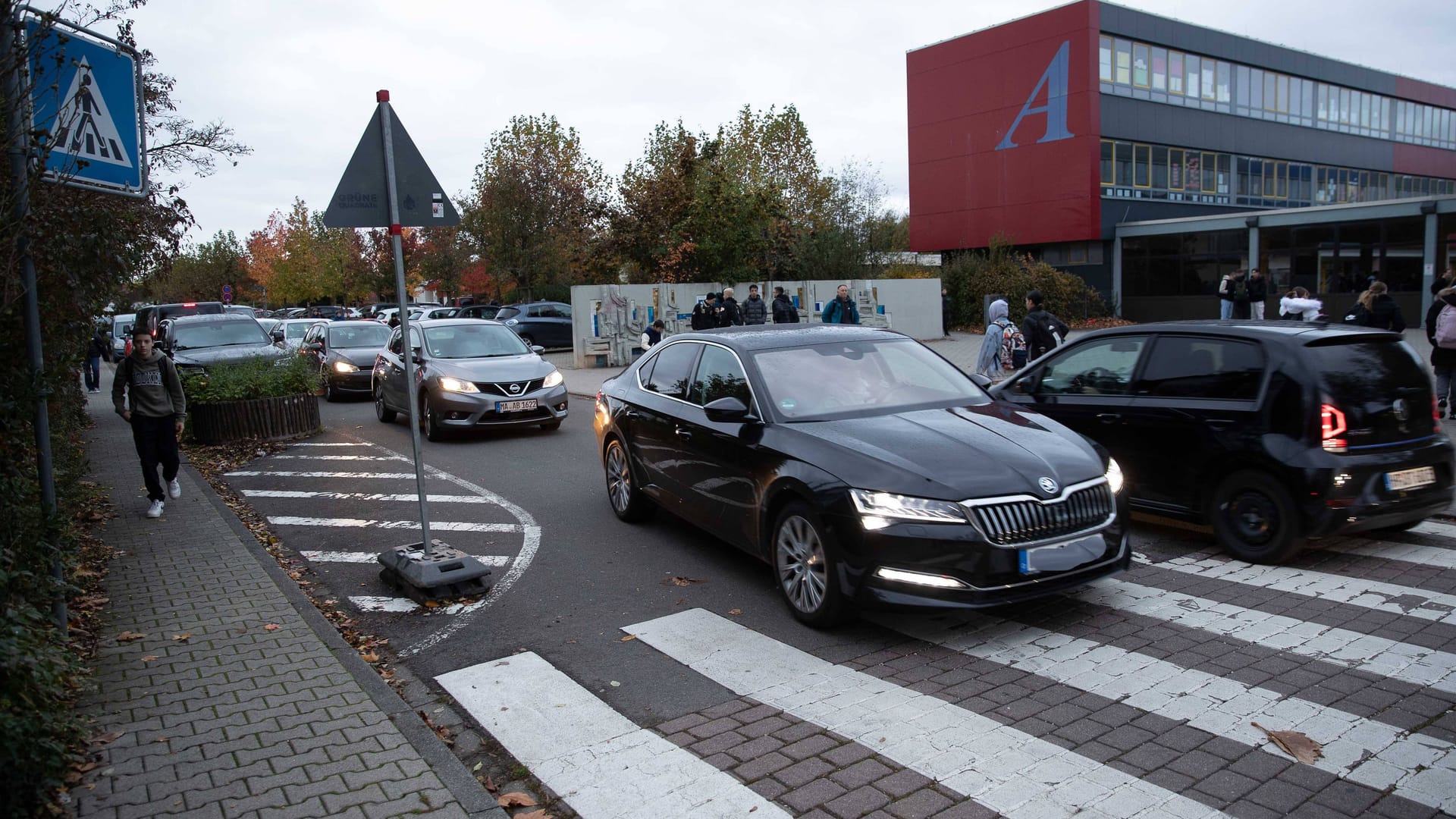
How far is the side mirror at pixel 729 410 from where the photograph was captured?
6.14m

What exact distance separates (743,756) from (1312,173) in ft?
168

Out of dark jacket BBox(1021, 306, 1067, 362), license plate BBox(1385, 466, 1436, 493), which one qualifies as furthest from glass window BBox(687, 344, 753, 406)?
dark jacket BBox(1021, 306, 1067, 362)

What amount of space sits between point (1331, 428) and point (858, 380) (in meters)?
2.94

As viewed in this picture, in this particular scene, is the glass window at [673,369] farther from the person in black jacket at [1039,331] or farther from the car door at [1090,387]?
the person in black jacket at [1039,331]

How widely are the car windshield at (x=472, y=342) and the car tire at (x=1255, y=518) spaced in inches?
395

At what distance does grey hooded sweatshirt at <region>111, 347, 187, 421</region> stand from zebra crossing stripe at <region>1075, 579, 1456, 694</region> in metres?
8.06

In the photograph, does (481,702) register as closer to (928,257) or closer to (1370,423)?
(1370,423)

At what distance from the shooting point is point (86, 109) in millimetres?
4605

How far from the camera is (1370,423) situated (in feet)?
20.7

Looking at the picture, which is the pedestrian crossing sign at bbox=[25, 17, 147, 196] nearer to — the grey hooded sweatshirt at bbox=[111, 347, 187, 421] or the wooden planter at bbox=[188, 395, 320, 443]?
the grey hooded sweatshirt at bbox=[111, 347, 187, 421]

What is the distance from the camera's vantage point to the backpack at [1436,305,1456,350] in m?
11.6

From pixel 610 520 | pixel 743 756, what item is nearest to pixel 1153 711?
pixel 743 756

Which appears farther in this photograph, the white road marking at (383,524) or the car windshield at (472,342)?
the car windshield at (472,342)

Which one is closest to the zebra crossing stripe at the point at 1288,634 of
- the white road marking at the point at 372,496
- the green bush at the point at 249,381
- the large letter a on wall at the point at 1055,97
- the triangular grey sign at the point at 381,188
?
the triangular grey sign at the point at 381,188
